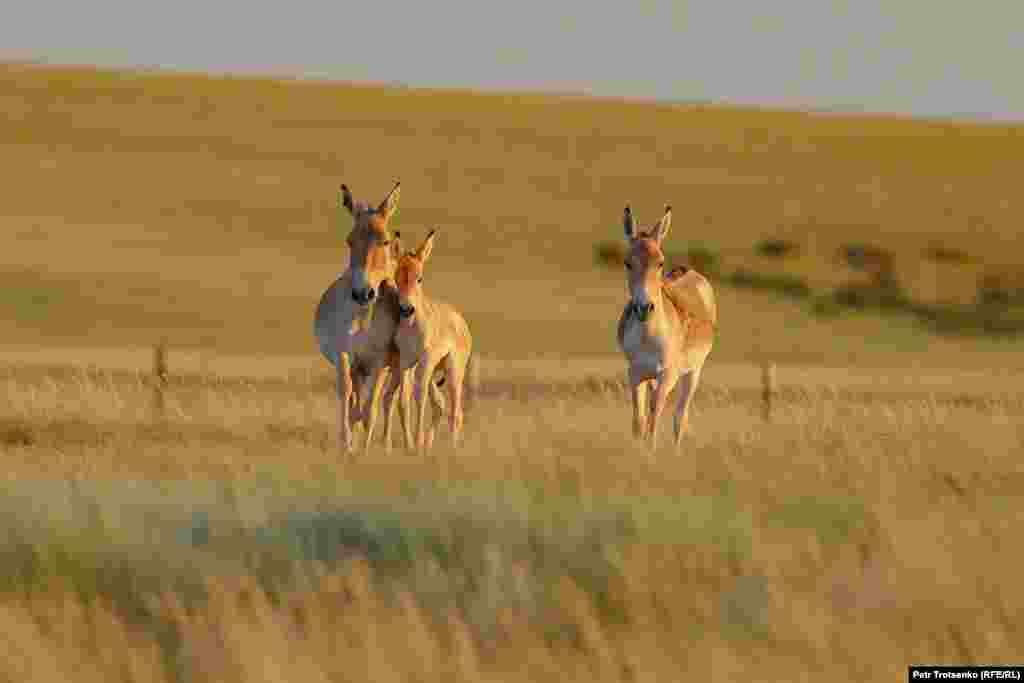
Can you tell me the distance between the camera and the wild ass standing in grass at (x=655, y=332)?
59.7ft

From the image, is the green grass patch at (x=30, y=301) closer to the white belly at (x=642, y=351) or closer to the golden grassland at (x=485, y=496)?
the golden grassland at (x=485, y=496)

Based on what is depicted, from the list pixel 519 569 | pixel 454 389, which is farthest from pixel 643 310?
pixel 519 569

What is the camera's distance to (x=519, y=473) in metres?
13.5

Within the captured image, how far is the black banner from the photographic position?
348 inches

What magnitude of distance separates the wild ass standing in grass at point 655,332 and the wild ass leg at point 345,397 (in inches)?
81.9

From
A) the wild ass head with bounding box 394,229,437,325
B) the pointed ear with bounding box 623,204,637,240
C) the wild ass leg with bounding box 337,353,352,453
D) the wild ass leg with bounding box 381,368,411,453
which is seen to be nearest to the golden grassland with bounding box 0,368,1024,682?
the wild ass leg with bounding box 337,353,352,453

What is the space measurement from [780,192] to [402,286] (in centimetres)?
4873

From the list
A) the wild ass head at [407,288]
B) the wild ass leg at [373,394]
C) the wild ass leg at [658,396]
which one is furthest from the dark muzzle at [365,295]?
the wild ass leg at [658,396]

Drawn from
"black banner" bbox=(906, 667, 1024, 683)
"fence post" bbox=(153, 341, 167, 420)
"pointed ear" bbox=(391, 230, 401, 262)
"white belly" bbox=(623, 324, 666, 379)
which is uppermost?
"pointed ear" bbox=(391, 230, 401, 262)

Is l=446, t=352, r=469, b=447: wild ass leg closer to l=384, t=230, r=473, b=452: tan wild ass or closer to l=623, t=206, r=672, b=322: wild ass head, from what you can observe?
l=384, t=230, r=473, b=452: tan wild ass

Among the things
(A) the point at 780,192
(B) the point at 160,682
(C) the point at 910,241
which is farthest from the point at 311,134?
(B) the point at 160,682

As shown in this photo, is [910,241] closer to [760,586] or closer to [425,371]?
[425,371]

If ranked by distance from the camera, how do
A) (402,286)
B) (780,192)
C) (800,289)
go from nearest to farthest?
(402,286), (800,289), (780,192)

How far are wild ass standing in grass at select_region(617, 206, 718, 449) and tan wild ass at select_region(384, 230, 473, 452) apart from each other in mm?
1385
